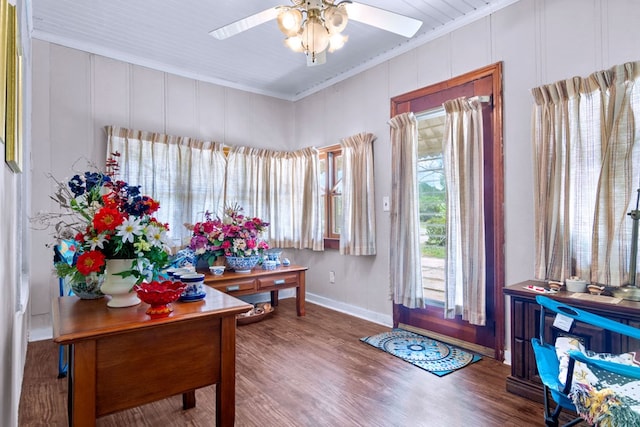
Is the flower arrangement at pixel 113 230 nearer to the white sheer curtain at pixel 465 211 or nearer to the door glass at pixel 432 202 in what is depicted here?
the white sheer curtain at pixel 465 211

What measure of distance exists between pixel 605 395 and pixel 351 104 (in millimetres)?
3522

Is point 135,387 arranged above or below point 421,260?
below

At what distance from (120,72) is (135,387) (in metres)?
3.38

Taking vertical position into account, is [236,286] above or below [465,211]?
below

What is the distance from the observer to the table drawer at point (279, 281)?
12.3 ft

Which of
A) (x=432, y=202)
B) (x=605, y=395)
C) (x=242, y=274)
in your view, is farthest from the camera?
(x=242, y=274)

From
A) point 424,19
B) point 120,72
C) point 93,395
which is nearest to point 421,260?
point 424,19

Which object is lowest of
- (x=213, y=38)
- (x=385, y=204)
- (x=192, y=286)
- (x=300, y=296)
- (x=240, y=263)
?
(x=300, y=296)

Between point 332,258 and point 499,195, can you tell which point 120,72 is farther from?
point 499,195

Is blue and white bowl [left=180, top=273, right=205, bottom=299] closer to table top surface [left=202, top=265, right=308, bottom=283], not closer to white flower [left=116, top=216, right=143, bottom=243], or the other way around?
white flower [left=116, top=216, right=143, bottom=243]

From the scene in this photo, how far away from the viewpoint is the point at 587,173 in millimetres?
2268

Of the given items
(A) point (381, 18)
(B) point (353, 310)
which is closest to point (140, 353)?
(A) point (381, 18)

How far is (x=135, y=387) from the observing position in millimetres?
1457

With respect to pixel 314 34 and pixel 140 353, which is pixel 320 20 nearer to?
pixel 314 34
